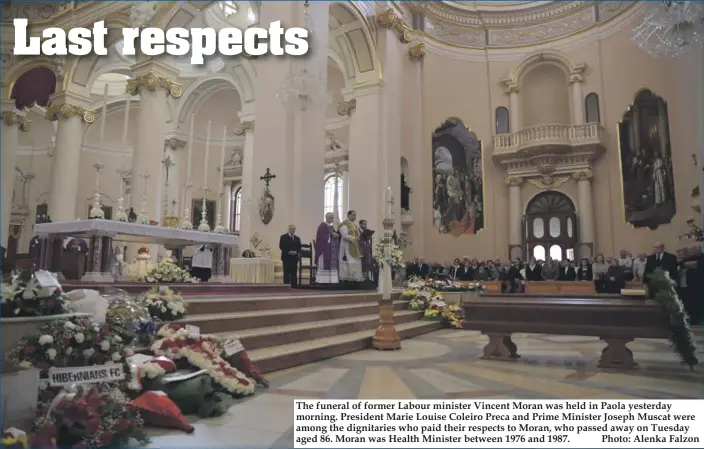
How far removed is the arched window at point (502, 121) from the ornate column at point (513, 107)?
0.44 feet

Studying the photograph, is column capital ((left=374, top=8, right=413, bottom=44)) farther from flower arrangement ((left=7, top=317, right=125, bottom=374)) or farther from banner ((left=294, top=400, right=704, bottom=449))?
banner ((left=294, top=400, right=704, bottom=449))

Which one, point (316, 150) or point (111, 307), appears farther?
point (316, 150)

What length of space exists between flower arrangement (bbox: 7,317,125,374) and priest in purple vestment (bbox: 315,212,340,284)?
6929mm

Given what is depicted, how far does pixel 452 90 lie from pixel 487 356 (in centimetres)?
1590

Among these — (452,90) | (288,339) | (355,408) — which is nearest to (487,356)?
(288,339)

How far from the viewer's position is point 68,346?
114 inches

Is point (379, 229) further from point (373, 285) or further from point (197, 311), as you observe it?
point (197, 311)

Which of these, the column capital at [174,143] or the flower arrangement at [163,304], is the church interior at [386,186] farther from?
the column capital at [174,143]

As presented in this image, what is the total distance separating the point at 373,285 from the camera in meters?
11.0

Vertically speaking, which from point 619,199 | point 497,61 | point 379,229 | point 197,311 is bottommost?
point 197,311

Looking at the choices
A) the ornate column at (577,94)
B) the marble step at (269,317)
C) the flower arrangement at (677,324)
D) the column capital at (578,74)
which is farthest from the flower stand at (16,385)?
the column capital at (578,74)

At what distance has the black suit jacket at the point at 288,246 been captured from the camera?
33.1ft

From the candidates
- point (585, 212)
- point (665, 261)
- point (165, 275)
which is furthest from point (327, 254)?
point (585, 212)

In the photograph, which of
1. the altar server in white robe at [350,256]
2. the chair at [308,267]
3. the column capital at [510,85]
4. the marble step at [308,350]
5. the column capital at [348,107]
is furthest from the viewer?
the column capital at [510,85]
